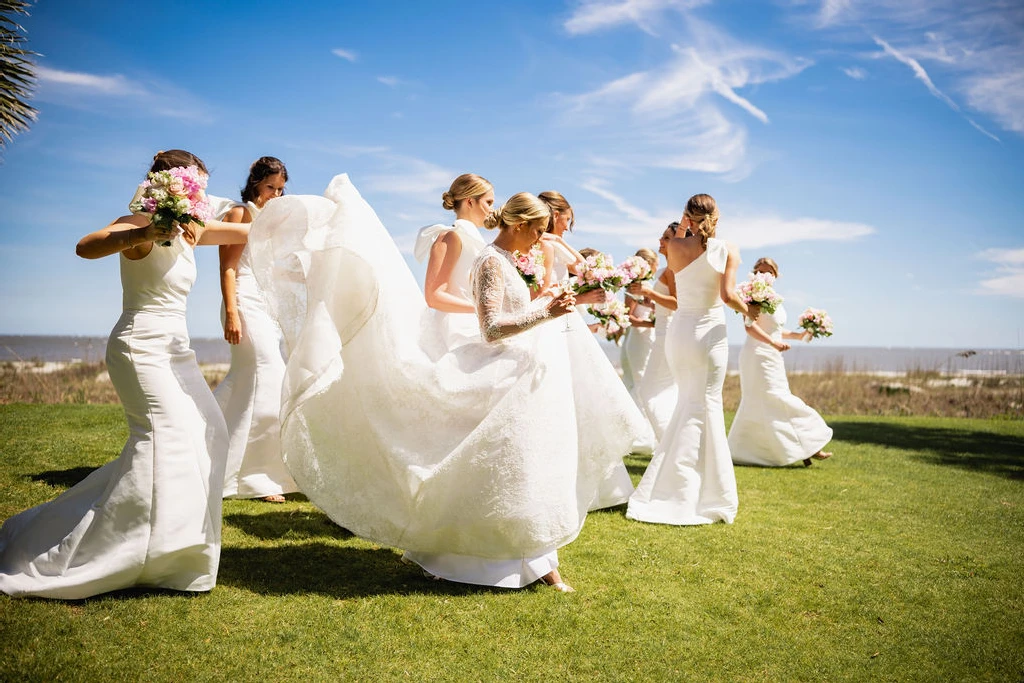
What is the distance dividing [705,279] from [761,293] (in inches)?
70.1

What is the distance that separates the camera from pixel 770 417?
10.6 m

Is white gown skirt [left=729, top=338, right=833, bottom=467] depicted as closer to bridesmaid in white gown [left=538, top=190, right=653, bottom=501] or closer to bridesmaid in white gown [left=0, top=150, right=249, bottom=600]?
bridesmaid in white gown [left=538, top=190, right=653, bottom=501]

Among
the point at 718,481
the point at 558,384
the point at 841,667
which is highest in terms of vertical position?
the point at 558,384

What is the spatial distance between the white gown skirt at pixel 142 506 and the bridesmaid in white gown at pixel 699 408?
4.30m

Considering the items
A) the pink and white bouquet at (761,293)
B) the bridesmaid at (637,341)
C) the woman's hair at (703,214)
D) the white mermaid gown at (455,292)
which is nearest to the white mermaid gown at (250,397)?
the white mermaid gown at (455,292)

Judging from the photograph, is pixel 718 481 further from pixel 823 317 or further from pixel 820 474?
pixel 823 317

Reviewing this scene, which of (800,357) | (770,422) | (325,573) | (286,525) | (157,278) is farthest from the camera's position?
(800,357)

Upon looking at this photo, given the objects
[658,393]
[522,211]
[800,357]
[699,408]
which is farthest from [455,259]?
[800,357]

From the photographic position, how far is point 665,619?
468cm

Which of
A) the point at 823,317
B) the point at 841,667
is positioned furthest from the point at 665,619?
the point at 823,317

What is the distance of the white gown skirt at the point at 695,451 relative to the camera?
7141 millimetres

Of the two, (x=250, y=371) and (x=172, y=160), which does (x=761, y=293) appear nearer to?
(x=250, y=371)

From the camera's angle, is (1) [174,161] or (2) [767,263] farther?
(2) [767,263]

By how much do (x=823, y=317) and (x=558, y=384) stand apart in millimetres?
8588
